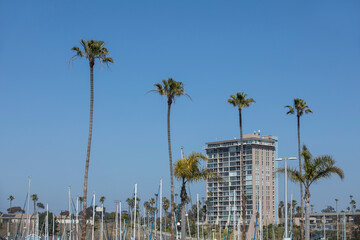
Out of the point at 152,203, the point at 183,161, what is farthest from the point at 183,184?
the point at 152,203

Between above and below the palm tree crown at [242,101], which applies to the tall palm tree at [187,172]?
below

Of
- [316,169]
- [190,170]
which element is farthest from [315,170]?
[190,170]

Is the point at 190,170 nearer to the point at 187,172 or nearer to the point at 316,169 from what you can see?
the point at 187,172

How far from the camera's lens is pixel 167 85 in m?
41.6

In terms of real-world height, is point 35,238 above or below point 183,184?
below

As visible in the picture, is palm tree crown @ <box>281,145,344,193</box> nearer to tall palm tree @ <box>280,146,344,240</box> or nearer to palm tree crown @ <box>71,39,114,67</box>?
tall palm tree @ <box>280,146,344,240</box>

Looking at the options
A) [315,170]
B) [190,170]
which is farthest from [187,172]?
[315,170]

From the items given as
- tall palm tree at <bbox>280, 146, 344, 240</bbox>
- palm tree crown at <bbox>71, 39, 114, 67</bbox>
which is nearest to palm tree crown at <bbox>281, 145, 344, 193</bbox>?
tall palm tree at <bbox>280, 146, 344, 240</bbox>

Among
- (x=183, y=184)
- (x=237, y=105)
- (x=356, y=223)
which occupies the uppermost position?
(x=237, y=105)

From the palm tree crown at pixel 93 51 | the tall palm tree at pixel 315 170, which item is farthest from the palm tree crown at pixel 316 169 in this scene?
the palm tree crown at pixel 93 51

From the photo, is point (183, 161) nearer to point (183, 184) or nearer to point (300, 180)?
point (183, 184)

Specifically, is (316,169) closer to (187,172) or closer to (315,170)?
(315,170)

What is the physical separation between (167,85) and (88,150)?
9.61m

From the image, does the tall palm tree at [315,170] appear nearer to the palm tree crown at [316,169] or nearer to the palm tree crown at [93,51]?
the palm tree crown at [316,169]
